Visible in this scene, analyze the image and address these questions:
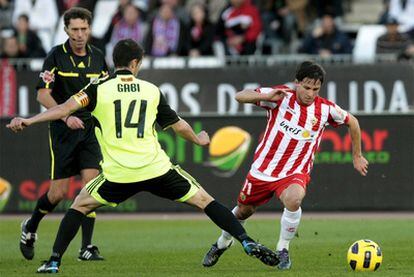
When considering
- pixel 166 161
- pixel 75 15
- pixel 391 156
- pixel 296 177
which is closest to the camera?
pixel 166 161

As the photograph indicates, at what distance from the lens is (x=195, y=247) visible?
40.5 feet

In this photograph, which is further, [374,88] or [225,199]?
[374,88]

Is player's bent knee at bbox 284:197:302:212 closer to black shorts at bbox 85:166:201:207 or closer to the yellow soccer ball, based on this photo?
the yellow soccer ball

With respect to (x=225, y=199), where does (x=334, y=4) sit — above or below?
above

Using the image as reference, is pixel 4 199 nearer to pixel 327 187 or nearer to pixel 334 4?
pixel 327 187

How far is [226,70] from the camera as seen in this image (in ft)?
60.3

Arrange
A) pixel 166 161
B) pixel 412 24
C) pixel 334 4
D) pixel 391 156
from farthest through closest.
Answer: pixel 334 4 < pixel 412 24 < pixel 391 156 < pixel 166 161

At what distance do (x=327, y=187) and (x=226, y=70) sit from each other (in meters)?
2.88

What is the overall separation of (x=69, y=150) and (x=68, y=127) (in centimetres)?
32

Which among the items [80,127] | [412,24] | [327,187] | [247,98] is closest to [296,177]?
[247,98]

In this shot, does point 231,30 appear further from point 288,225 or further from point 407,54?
point 288,225

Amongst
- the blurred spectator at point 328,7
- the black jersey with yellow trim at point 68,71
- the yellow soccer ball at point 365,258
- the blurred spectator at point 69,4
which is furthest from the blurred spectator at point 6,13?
the yellow soccer ball at point 365,258

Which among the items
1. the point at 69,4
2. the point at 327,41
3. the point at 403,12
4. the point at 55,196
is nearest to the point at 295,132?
the point at 55,196

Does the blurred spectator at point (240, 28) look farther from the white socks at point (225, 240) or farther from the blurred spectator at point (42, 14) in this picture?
the white socks at point (225, 240)
